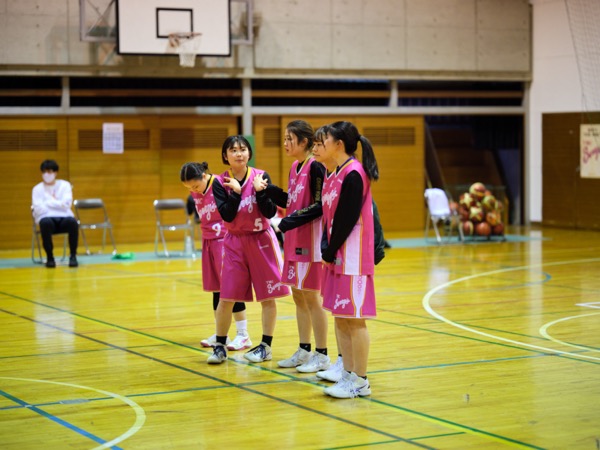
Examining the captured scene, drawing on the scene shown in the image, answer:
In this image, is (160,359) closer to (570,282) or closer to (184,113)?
(570,282)

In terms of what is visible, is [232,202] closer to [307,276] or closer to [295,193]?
[295,193]

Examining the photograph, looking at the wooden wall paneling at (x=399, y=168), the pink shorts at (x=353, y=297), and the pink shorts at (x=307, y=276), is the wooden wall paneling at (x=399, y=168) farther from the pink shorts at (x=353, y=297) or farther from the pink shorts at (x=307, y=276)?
the pink shorts at (x=353, y=297)

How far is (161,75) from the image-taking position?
1638 centimetres

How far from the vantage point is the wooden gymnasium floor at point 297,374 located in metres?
4.91

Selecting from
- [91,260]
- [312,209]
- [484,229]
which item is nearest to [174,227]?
[91,260]

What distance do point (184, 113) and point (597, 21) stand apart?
7259 millimetres

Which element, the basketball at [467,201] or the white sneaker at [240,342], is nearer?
the white sneaker at [240,342]

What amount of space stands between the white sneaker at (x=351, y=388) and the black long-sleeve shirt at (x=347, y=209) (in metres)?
0.80

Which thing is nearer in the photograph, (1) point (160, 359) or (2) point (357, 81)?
(1) point (160, 359)

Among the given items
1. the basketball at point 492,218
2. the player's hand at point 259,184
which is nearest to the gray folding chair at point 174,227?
the basketball at point 492,218

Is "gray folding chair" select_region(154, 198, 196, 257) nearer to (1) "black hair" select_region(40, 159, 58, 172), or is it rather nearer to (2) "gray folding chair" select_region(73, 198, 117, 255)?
(2) "gray folding chair" select_region(73, 198, 117, 255)

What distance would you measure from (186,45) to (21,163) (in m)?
3.39

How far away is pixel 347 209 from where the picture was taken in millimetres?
5555

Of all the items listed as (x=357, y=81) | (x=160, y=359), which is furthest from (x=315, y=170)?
(x=357, y=81)
